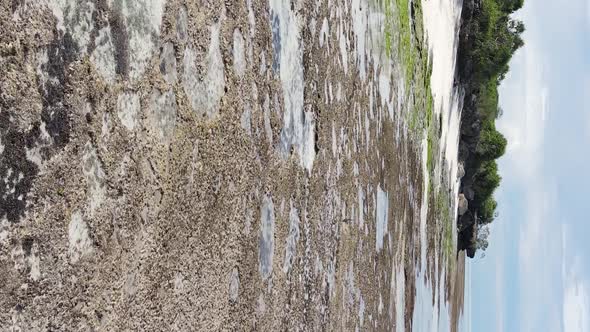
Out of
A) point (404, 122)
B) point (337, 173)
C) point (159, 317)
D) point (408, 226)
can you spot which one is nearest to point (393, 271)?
point (408, 226)

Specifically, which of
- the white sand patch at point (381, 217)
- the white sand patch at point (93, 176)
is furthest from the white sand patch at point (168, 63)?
the white sand patch at point (381, 217)

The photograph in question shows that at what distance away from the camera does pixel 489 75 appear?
14.0m

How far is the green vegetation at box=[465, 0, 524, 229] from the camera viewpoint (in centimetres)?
1342

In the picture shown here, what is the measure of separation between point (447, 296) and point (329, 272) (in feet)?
31.2

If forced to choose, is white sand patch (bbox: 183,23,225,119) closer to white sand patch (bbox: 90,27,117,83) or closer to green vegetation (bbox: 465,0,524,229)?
white sand patch (bbox: 90,27,117,83)

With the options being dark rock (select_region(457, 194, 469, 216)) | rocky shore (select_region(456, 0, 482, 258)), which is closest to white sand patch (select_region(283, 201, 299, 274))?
rocky shore (select_region(456, 0, 482, 258))

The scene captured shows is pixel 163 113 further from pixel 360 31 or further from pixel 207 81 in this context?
pixel 360 31

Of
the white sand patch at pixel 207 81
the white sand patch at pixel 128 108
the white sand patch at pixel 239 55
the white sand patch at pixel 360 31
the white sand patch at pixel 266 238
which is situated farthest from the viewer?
the white sand patch at pixel 360 31

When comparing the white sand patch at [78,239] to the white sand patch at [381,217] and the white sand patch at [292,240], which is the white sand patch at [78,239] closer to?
the white sand patch at [292,240]

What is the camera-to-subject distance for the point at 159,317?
87.1 inches

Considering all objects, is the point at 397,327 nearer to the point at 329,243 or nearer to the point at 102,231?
the point at 329,243

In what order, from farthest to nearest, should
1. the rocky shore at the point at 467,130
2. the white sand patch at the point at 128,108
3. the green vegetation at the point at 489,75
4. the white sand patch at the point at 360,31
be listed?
the green vegetation at the point at 489,75 → the rocky shore at the point at 467,130 → the white sand patch at the point at 360,31 → the white sand patch at the point at 128,108

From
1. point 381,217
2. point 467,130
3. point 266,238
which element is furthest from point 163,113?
point 467,130

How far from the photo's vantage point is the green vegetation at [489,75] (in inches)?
528
